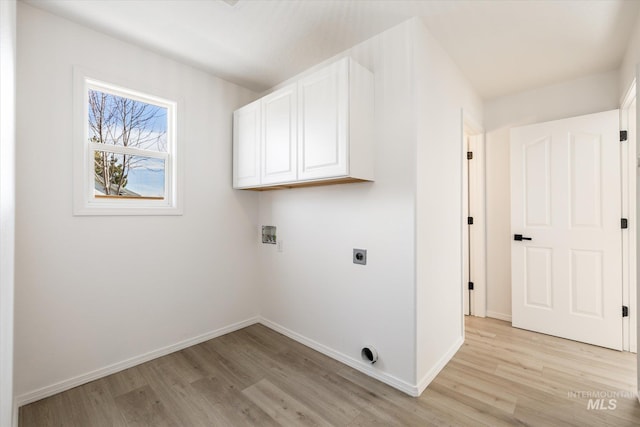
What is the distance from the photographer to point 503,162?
3.35 m

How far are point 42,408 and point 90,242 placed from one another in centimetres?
106

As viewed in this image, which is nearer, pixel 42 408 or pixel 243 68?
pixel 42 408

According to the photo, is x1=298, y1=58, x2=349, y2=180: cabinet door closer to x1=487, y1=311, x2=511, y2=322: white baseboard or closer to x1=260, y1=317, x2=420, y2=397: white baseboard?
x1=260, y1=317, x2=420, y2=397: white baseboard

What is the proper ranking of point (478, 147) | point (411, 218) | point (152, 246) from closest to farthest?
point (411, 218) < point (152, 246) < point (478, 147)

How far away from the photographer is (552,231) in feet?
9.70

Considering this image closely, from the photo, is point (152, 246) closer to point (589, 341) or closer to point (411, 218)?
point (411, 218)

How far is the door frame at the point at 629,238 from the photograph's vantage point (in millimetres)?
2568

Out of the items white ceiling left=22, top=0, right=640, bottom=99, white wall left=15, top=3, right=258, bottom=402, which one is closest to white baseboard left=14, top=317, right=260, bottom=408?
white wall left=15, top=3, right=258, bottom=402

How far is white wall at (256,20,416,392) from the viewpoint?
204 centimetres

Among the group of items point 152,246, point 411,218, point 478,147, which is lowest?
point 152,246

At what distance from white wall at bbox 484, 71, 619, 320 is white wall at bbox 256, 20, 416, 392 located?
1.93m

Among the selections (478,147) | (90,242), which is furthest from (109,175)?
(478,147)

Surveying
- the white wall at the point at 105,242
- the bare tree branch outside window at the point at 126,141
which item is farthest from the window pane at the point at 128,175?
the white wall at the point at 105,242

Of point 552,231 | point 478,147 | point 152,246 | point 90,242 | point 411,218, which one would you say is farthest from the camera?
point 478,147
